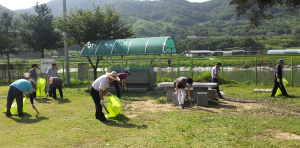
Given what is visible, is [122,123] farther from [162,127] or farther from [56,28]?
[56,28]

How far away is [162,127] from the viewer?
7.27 metres

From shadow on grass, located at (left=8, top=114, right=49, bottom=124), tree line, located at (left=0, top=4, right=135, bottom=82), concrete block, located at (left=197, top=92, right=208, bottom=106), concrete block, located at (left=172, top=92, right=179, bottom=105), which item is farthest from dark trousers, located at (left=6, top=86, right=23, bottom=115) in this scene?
Answer: tree line, located at (left=0, top=4, right=135, bottom=82)

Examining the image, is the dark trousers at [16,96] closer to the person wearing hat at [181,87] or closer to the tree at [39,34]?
the person wearing hat at [181,87]

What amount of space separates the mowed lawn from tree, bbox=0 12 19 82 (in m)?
16.2

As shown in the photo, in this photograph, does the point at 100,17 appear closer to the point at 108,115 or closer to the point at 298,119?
the point at 108,115

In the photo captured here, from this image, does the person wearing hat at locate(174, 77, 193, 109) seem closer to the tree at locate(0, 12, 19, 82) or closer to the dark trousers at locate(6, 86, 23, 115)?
the dark trousers at locate(6, 86, 23, 115)

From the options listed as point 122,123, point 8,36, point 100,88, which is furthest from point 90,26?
point 8,36

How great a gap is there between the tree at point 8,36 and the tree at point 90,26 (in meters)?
8.67

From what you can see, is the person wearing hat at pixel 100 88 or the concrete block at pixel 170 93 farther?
the concrete block at pixel 170 93

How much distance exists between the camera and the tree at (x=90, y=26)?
56.5ft

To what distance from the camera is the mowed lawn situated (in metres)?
5.91

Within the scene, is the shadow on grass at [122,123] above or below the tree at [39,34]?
below

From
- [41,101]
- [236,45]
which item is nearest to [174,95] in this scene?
[41,101]

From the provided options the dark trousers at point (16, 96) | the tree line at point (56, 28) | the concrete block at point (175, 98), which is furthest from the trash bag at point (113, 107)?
the tree line at point (56, 28)
